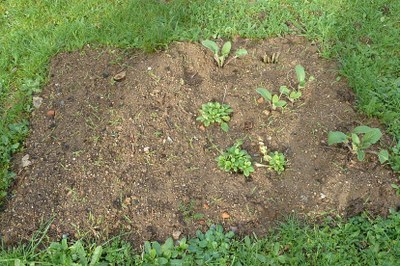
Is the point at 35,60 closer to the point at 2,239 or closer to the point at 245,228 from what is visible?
the point at 2,239

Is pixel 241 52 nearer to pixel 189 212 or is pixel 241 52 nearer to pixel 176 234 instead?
pixel 189 212

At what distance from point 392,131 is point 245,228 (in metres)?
1.25

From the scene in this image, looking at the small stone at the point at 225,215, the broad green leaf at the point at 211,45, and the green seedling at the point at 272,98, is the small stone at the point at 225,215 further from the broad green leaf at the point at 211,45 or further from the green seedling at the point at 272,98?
the broad green leaf at the point at 211,45

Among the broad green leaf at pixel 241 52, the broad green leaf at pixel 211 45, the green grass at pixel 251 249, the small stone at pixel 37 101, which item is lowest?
the green grass at pixel 251 249

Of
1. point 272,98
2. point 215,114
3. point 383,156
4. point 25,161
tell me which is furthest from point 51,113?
point 383,156

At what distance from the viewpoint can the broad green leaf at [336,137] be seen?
9.35 feet

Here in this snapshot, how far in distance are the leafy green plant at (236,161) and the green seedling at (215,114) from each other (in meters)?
0.20

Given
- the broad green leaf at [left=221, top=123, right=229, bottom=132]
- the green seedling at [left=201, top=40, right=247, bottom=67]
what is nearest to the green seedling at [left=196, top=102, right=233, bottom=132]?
the broad green leaf at [left=221, top=123, right=229, bottom=132]

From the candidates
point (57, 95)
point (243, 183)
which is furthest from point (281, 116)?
point (57, 95)

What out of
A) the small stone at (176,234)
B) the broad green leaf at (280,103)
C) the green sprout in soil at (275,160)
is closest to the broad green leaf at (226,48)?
the broad green leaf at (280,103)

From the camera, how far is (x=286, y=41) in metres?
3.64

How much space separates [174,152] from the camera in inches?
115

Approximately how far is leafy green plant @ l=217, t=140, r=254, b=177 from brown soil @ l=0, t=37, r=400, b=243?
55mm

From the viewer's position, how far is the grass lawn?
324cm
